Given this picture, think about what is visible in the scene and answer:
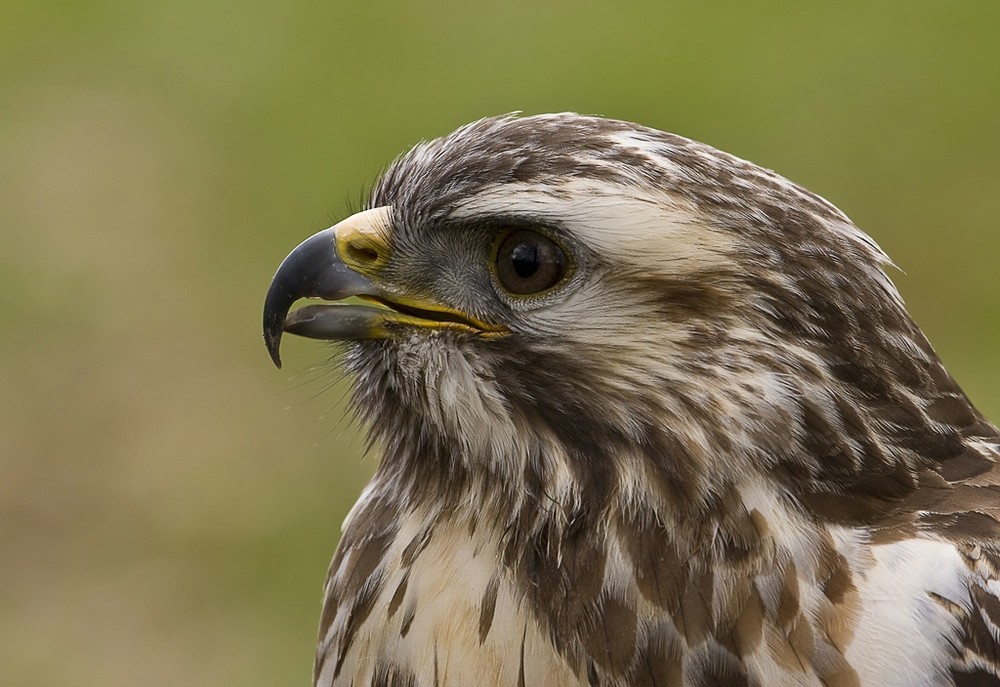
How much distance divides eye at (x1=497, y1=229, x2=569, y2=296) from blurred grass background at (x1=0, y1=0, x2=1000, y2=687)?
10.6ft

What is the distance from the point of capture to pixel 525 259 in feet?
8.82

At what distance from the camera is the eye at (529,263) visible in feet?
8.74

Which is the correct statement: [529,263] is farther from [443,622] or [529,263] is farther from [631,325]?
[443,622]

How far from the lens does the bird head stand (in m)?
2.61

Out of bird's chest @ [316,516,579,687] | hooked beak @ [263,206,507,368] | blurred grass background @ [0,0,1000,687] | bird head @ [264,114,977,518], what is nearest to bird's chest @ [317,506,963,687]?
bird's chest @ [316,516,579,687]

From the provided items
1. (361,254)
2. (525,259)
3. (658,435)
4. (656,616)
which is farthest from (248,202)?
(656,616)

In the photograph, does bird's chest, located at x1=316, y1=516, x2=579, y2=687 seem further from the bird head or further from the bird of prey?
the bird head

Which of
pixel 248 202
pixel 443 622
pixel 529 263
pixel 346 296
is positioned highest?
pixel 529 263

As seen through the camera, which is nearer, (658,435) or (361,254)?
(658,435)

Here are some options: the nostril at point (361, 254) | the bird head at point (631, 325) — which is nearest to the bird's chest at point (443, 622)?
the bird head at point (631, 325)

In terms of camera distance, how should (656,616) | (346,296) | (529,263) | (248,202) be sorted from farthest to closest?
(248,202) < (346,296) < (529,263) < (656,616)

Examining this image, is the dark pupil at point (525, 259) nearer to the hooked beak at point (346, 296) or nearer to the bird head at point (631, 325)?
the bird head at point (631, 325)

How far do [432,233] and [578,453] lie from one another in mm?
468

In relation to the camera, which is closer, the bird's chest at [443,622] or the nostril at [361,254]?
the bird's chest at [443,622]
